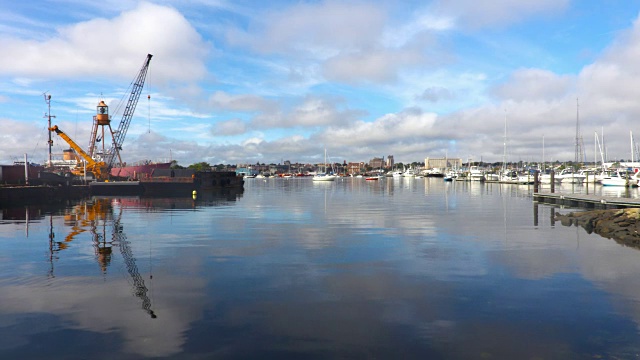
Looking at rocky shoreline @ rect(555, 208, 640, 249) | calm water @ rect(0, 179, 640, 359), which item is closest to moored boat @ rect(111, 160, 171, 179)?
calm water @ rect(0, 179, 640, 359)

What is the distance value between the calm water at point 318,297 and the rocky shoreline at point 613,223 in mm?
1991

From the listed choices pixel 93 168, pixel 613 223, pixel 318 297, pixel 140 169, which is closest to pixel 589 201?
Result: pixel 613 223

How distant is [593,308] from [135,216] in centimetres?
4137

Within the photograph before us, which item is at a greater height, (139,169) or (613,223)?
(139,169)

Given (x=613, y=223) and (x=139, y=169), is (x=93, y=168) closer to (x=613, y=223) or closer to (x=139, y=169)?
(x=139, y=169)

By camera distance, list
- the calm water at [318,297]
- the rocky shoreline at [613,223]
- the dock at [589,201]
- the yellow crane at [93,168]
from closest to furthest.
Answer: the calm water at [318,297] < the rocky shoreline at [613,223] < the dock at [589,201] < the yellow crane at [93,168]

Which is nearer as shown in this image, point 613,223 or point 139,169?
point 613,223

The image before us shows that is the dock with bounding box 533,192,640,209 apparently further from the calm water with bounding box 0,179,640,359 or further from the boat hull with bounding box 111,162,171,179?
the boat hull with bounding box 111,162,171,179

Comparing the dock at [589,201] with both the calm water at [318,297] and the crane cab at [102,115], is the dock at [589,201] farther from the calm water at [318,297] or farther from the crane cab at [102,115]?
the crane cab at [102,115]

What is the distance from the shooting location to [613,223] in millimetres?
32219

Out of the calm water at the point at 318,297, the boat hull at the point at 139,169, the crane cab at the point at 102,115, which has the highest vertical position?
the crane cab at the point at 102,115

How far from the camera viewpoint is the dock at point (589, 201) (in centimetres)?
4556

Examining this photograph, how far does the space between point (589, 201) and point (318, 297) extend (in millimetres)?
48664

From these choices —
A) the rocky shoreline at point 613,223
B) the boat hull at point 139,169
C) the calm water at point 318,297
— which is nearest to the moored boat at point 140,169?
the boat hull at point 139,169
